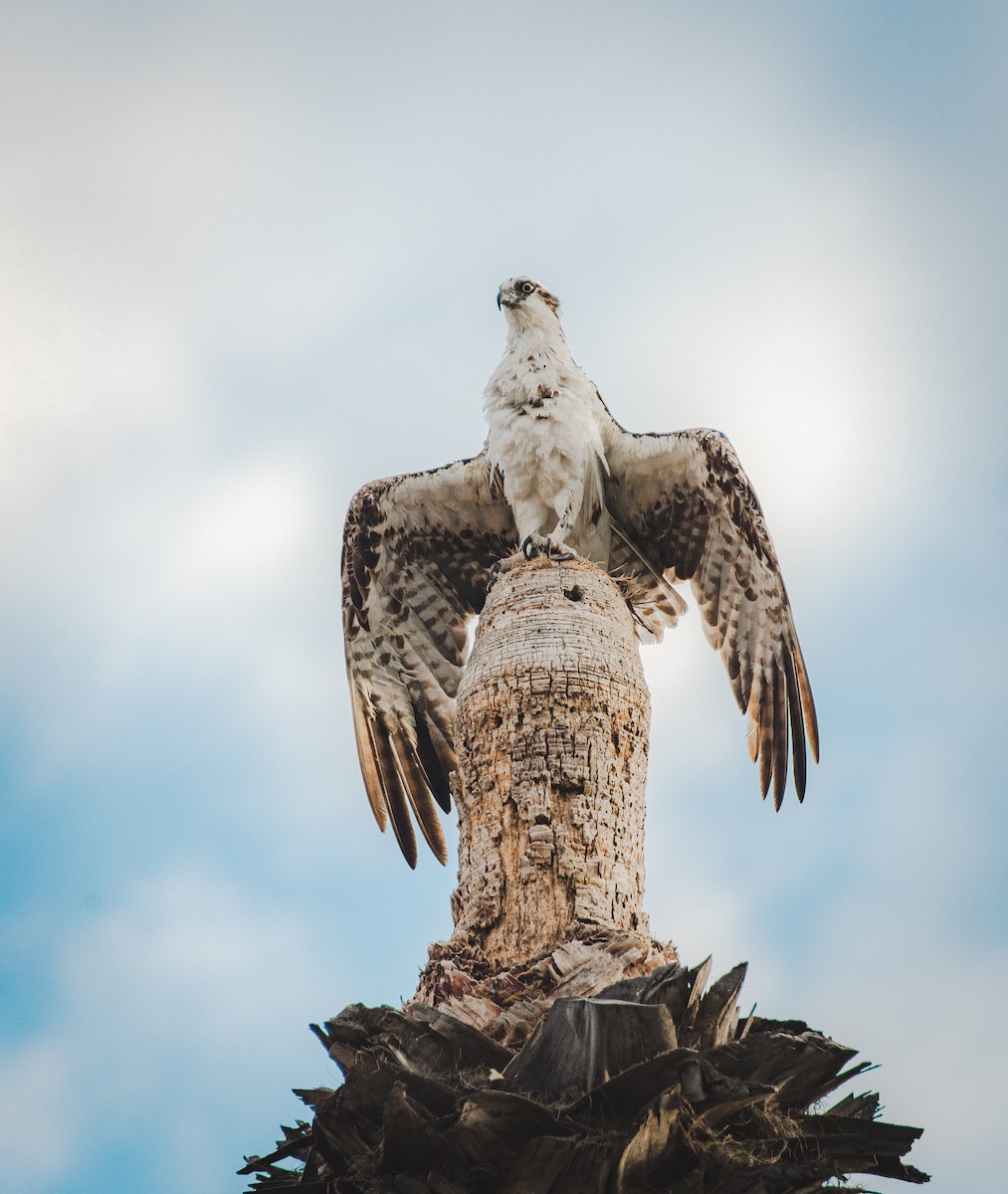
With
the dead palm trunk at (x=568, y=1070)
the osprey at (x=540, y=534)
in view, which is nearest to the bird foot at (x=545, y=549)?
the osprey at (x=540, y=534)

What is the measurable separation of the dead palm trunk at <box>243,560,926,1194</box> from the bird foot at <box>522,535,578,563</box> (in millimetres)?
1912

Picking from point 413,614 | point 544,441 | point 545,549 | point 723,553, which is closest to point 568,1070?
point 545,549

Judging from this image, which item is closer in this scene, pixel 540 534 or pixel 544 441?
pixel 540 534

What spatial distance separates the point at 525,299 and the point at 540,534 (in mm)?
2270

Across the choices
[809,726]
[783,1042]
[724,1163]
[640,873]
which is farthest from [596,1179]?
[809,726]

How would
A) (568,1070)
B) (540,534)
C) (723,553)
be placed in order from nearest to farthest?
(568,1070) → (540,534) → (723,553)

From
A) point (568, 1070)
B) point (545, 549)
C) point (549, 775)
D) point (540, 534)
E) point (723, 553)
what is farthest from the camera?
point (723, 553)

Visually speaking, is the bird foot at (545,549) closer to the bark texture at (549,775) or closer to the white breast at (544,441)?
the bark texture at (549,775)

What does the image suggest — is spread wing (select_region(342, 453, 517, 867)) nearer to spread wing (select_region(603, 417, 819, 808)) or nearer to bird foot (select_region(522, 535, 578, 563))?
spread wing (select_region(603, 417, 819, 808))

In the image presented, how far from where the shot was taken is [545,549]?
7.87 m

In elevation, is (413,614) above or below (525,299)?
below

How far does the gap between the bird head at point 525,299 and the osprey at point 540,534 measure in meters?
0.02

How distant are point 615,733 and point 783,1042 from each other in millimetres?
2095

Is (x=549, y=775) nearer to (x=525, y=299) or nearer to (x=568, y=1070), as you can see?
(x=568, y=1070)
